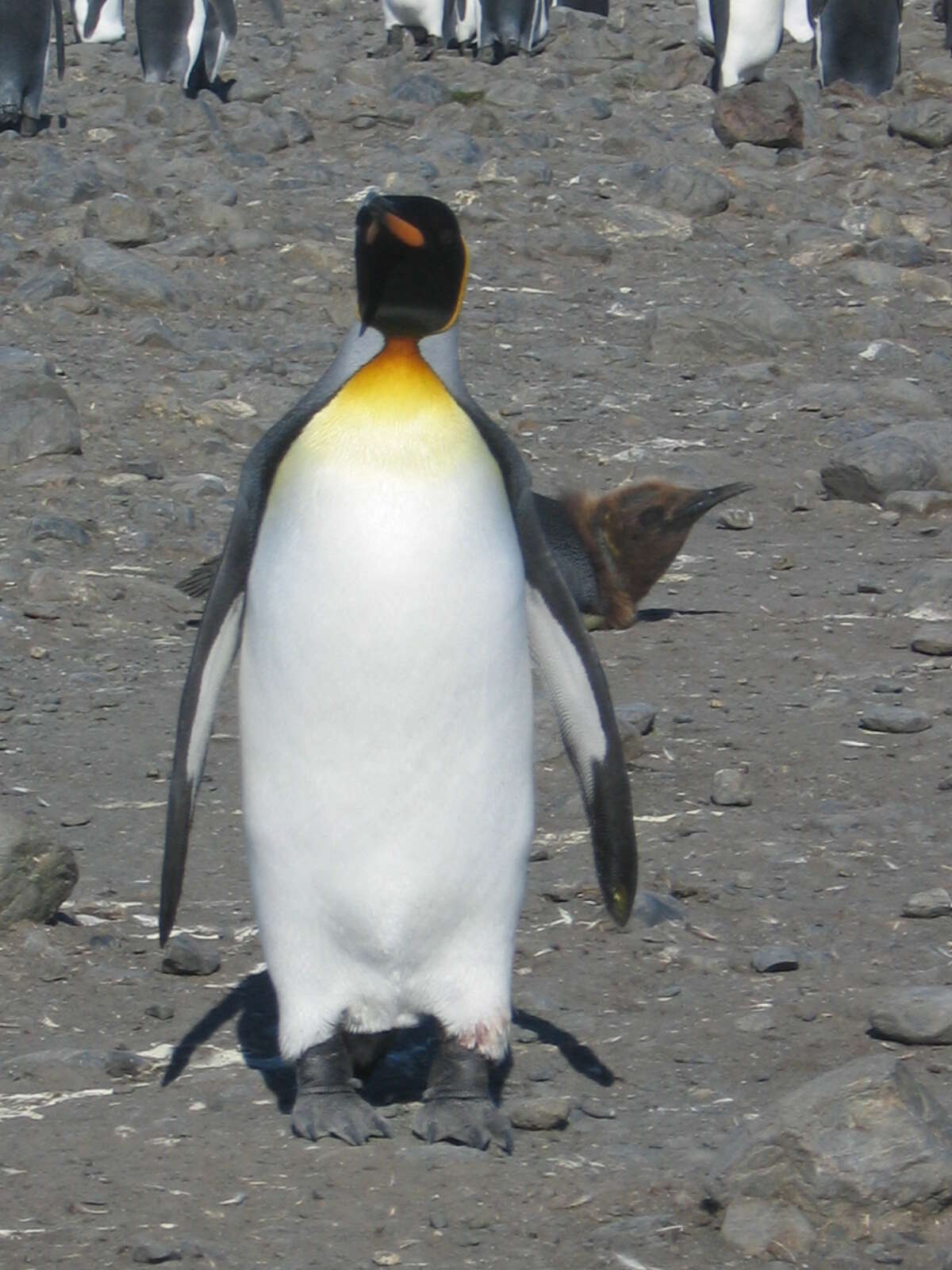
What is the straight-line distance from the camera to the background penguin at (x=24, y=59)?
43.0 feet

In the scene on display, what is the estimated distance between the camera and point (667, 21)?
18.7 meters

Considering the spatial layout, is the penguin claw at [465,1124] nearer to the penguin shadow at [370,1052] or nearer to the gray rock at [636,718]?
the penguin shadow at [370,1052]

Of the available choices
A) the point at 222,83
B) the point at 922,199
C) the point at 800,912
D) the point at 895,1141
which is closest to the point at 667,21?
the point at 222,83

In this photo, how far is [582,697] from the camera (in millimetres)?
3250

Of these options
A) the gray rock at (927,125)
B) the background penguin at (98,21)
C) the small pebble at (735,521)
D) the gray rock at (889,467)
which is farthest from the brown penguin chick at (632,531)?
the background penguin at (98,21)

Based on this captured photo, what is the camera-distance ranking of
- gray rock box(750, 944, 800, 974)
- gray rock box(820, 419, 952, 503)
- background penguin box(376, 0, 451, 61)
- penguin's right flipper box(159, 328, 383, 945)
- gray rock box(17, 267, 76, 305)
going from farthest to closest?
background penguin box(376, 0, 451, 61) < gray rock box(17, 267, 76, 305) < gray rock box(820, 419, 952, 503) < gray rock box(750, 944, 800, 974) < penguin's right flipper box(159, 328, 383, 945)

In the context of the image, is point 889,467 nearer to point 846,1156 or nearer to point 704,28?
point 846,1156

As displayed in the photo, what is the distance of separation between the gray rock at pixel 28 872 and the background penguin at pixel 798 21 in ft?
52.2

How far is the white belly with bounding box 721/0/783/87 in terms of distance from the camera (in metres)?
15.6

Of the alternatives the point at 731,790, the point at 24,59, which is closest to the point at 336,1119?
the point at 731,790

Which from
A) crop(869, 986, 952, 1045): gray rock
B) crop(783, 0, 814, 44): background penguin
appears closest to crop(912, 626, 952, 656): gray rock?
crop(869, 986, 952, 1045): gray rock

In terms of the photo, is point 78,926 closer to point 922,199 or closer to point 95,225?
point 95,225

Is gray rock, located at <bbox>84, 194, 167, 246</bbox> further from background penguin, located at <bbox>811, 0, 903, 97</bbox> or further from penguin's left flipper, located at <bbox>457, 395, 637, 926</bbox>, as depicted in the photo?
background penguin, located at <bbox>811, 0, 903, 97</bbox>

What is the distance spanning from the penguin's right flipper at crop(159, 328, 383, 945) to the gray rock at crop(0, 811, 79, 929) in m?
0.60
